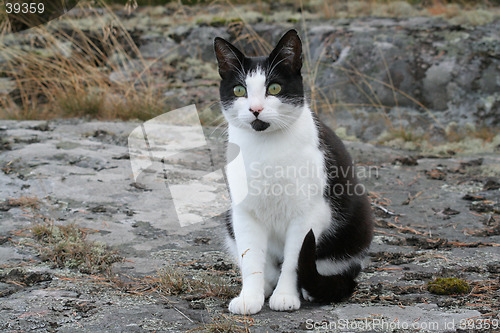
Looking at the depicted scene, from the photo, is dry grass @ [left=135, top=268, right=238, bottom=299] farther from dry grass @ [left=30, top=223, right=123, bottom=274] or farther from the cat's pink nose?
the cat's pink nose

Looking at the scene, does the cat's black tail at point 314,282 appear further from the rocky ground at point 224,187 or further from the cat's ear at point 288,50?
the cat's ear at point 288,50

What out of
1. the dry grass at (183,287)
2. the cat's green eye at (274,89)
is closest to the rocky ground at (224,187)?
the dry grass at (183,287)

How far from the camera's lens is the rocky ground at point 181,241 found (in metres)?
2.04

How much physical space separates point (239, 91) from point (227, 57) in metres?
0.22

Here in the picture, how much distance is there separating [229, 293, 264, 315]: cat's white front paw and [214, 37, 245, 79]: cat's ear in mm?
1153

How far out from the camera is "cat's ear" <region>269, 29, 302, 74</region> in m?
2.46

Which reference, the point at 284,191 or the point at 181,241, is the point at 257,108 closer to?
the point at 284,191

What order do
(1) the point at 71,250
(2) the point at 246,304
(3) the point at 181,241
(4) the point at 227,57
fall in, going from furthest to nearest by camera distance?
(3) the point at 181,241, (1) the point at 71,250, (4) the point at 227,57, (2) the point at 246,304

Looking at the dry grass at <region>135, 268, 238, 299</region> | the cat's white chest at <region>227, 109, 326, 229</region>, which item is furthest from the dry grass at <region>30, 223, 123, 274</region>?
the cat's white chest at <region>227, 109, 326, 229</region>

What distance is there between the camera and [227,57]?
2.57 metres

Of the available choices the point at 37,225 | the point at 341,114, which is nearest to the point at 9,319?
the point at 37,225

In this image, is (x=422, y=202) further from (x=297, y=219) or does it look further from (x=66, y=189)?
(x=66, y=189)

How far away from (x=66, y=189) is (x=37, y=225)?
768 mm

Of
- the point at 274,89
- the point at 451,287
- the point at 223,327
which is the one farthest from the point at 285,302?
the point at 274,89
